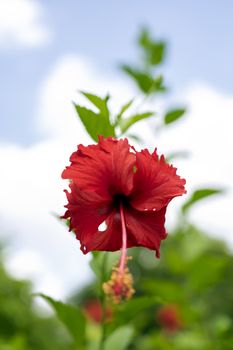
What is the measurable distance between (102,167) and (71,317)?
36.0 inches

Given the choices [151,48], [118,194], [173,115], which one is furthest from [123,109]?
[151,48]

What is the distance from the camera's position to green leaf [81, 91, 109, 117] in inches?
72.7

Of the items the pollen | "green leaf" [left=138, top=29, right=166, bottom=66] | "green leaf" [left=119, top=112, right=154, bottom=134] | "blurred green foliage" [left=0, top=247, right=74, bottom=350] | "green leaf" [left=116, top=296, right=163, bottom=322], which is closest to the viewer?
the pollen

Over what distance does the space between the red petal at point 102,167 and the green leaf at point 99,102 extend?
45 cm

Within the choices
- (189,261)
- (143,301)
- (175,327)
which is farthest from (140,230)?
(175,327)

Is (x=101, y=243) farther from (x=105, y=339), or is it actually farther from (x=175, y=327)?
(x=175, y=327)

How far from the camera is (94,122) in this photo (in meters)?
1.83

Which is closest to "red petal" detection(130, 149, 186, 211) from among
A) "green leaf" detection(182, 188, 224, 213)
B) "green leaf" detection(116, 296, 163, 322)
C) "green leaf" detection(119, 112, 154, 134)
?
"green leaf" detection(119, 112, 154, 134)

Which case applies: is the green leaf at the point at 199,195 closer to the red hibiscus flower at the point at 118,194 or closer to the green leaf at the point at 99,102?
the green leaf at the point at 99,102

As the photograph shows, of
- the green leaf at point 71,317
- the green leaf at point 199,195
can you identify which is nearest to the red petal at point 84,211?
the green leaf at point 71,317

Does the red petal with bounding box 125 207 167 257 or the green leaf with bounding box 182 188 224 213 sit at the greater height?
the green leaf with bounding box 182 188 224 213

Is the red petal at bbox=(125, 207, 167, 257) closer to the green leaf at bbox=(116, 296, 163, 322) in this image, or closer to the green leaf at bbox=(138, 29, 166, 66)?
the green leaf at bbox=(116, 296, 163, 322)

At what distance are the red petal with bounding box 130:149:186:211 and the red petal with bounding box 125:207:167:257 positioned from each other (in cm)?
3

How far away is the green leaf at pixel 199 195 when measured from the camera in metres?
2.52
